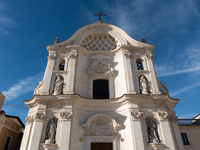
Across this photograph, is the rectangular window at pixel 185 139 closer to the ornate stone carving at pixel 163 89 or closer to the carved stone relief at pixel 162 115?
the ornate stone carving at pixel 163 89

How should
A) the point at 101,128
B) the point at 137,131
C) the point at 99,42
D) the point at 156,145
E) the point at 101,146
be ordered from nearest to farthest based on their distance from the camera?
the point at 156,145, the point at 137,131, the point at 101,146, the point at 101,128, the point at 99,42

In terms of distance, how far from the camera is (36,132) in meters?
13.6

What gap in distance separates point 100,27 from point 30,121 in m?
14.5

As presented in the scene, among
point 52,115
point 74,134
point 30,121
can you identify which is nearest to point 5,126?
point 30,121

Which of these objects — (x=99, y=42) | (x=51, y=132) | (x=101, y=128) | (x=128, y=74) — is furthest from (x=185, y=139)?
(x=99, y=42)

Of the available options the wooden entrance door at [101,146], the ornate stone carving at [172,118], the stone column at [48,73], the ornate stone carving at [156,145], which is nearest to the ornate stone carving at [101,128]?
the wooden entrance door at [101,146]

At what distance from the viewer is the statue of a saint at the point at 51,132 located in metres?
13.4

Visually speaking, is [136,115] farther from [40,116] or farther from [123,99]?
[40,116]

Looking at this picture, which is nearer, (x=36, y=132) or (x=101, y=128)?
(x=36, y=132)

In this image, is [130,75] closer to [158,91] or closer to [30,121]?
[158,91]

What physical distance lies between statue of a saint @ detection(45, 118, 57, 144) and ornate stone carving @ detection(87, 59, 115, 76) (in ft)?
22.4

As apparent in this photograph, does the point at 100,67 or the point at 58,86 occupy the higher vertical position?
the point at 100,67

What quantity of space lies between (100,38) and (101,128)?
40.8 feet

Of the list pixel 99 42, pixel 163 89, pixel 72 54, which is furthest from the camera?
pixel 99 42
